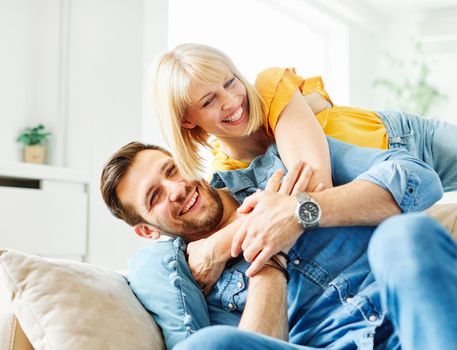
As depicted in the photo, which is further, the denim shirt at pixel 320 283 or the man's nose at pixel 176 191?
the man's nose at pixel 176 191

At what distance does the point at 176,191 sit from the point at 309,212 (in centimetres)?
36

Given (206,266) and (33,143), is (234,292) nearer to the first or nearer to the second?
(206,266)

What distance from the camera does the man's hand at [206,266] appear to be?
4.90 feet

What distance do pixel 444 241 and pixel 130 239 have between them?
2.81 meters

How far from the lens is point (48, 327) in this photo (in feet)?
4.11

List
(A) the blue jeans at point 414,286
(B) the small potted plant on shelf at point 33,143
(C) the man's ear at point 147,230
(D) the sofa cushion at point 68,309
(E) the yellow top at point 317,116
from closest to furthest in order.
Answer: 1. (A) the blue jeans at point 414,286
2. (D) the sofa cushion at point 68,309
3. (C) the man's ear at point 147,230
4. (E) the yellow top at point 317,116
5. (B) the small potted plant on shelf at point 33,143

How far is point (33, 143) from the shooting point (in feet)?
11.6

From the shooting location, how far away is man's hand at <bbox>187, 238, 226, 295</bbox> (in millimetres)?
1493

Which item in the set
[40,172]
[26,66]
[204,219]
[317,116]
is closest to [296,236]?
[204,219]

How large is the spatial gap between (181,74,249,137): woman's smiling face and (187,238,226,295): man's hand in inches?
14.8

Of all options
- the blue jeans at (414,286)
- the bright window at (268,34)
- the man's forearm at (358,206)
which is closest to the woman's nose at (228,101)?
the man's forearm at (358,206)

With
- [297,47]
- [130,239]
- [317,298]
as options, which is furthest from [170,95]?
[297,47]

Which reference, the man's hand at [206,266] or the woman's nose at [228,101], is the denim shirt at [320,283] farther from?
the woman's nose at [228,101]

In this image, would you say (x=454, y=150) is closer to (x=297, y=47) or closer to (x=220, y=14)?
(x=220, y=14)
